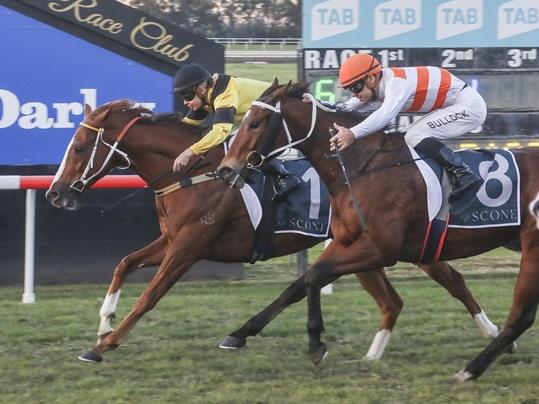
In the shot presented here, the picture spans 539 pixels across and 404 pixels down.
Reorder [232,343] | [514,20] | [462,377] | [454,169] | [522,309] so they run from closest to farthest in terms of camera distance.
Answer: [462,377] → [522,309] → [454,169] → [232,343] → [514,20]

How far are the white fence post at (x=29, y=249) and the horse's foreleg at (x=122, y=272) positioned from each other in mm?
1791

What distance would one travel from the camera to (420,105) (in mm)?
5910

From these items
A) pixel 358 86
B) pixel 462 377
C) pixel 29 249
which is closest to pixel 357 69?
pixel 358 86

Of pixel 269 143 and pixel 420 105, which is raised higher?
pixel 420 105

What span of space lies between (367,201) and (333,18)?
4.52 meters

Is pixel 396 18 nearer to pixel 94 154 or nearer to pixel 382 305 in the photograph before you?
pixel 382 305

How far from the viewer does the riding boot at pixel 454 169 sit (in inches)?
222

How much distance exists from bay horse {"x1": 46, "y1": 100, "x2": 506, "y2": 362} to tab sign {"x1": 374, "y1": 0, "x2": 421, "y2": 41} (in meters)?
3.88

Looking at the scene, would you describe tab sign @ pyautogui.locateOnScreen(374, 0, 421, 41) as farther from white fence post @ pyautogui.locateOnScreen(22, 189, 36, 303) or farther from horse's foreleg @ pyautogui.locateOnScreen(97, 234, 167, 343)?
horse's foreleg @ pyautogui.locateOnScreen(97, 234, 167, 343)

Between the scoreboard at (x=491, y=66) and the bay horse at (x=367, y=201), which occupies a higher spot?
the scoreboard at (x=491, y=66)

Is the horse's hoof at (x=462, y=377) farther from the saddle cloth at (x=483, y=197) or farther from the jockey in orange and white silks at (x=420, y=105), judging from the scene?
the jockey in orange and white silks at (x=420, y=105)

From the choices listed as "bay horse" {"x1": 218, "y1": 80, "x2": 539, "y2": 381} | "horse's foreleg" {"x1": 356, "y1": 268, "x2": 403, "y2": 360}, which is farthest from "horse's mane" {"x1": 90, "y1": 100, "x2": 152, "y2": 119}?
"horse's foreleg" {"x1": 356, "y1": 268, "x2": 403, "y2": 360}

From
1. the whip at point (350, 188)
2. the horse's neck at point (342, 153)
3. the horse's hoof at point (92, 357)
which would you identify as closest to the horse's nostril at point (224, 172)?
the horse's neck at point (342, 153)

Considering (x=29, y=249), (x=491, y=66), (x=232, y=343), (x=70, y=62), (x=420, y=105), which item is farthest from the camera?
(x=491, y=66)
